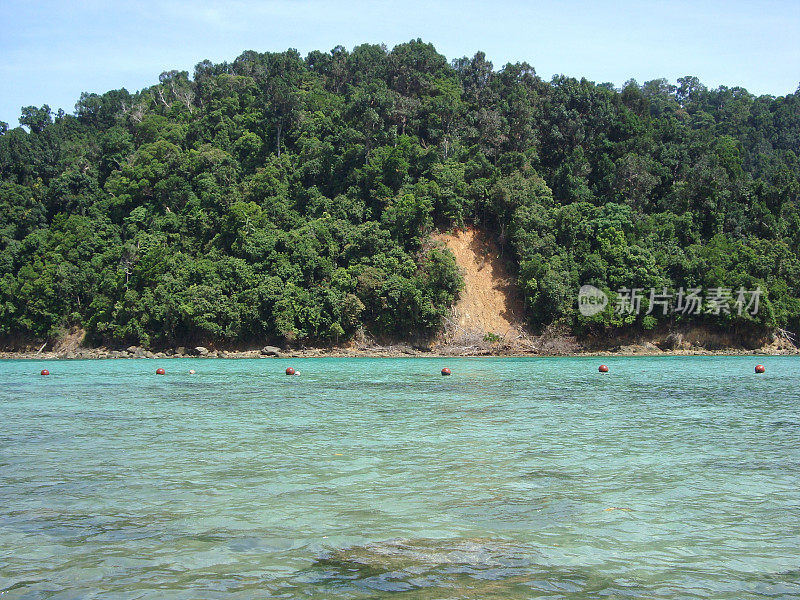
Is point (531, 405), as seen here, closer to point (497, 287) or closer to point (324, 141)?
point (497, 287)

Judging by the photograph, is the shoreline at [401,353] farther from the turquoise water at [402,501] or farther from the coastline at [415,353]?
the turquoise water at [402,501]

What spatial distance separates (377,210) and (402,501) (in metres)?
61.4

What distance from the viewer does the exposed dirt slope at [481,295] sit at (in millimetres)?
63281

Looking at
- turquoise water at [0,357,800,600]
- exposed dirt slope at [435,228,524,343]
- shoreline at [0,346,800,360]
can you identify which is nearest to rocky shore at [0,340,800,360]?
shoreline at [0,346,800,360]

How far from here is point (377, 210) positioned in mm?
70688

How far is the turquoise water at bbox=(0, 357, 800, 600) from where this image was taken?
7.51 m

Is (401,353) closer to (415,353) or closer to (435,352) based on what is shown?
(415,353)

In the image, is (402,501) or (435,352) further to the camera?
(435,352)

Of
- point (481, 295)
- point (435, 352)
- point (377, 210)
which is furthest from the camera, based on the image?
point (377, 210)

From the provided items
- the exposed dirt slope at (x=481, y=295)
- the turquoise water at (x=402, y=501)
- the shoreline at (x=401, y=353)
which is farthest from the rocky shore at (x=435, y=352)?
the turquoise water at (x=402, y=501)

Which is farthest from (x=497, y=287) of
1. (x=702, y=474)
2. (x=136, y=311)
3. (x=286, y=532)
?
(x=286, y=532)

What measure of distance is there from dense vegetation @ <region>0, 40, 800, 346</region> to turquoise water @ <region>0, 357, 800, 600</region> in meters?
41.4

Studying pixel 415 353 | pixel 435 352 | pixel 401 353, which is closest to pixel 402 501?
pixel 415 353

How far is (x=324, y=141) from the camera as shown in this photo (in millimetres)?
77500
